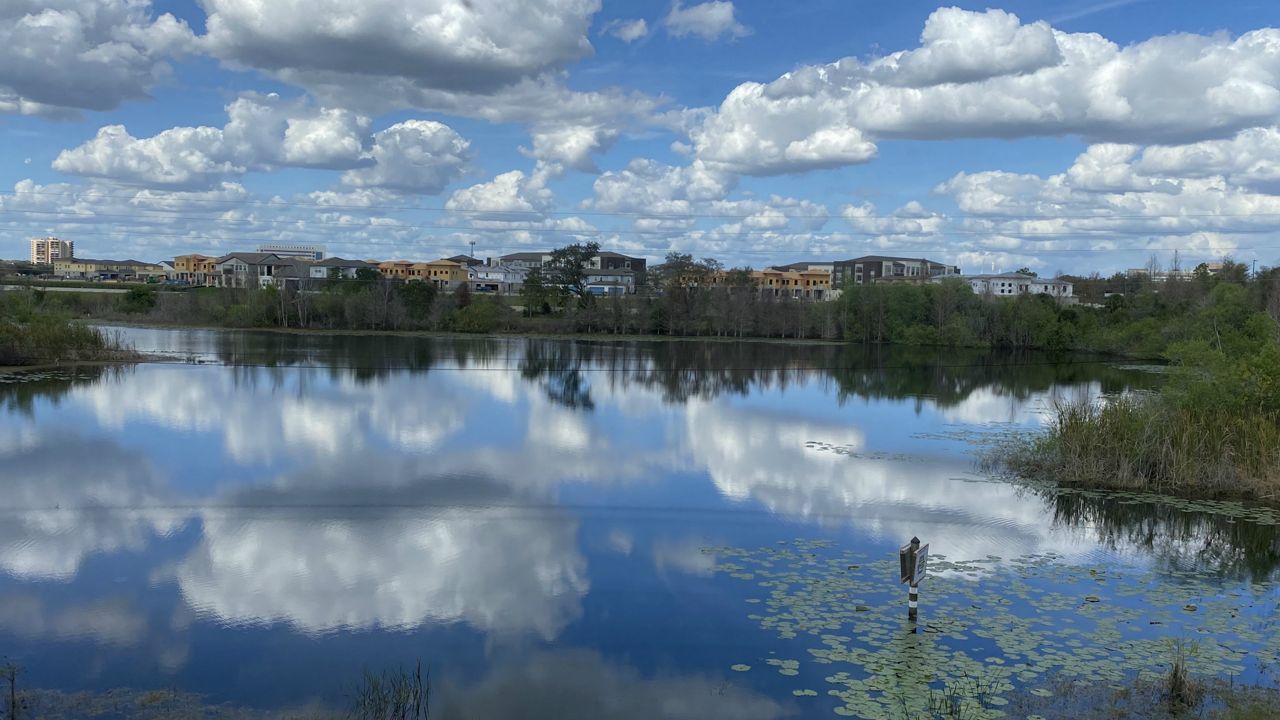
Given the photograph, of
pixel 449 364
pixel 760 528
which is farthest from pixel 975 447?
pixel 449 364

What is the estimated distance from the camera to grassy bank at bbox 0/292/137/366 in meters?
40.7

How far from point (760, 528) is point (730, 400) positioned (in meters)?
21.1

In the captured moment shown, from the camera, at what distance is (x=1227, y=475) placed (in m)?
21.0

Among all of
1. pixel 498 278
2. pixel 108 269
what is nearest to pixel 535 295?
pixel 498 278

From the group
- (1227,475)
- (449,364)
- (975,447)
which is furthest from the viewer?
(449,364)

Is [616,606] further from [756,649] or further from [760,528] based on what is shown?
[760,528]

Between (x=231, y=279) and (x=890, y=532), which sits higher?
(x=231, y=279)

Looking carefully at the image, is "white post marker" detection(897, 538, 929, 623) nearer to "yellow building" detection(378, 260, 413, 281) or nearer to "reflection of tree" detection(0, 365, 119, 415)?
"reflection of tree" detection(0, 365, 119, 415)

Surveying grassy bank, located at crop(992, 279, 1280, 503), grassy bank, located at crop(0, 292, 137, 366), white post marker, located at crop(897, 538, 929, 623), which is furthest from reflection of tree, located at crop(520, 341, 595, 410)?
white post marker, located at crop(897, 538, 929, 623)

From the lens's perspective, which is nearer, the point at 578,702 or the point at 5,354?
the point at 578,702

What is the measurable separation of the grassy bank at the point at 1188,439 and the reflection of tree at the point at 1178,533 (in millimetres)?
1423

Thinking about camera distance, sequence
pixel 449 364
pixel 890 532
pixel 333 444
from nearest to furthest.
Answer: pixel 890 532
pixel 333 444
pixel 449 364

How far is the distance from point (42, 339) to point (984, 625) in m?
43.1

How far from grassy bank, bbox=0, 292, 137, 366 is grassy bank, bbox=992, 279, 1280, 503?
39031 mm
